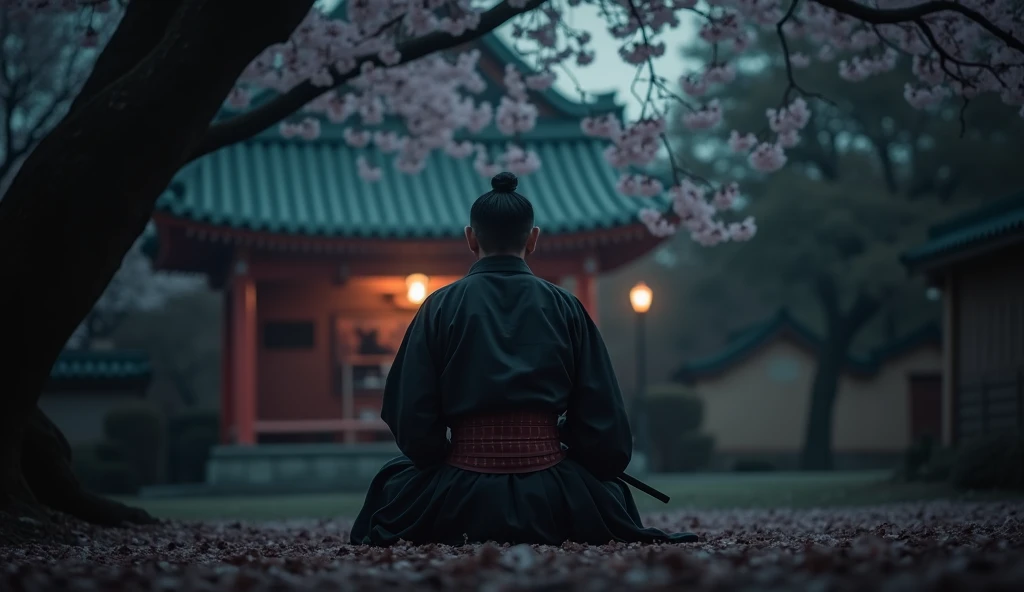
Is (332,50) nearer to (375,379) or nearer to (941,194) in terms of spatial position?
(375,379)

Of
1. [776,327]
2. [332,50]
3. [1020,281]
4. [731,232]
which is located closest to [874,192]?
[776,327]

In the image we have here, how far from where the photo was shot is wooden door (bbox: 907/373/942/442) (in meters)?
28.1

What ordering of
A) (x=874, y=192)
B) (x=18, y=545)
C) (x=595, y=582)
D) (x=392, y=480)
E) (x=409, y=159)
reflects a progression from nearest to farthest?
(x=595, y=582)
(x=392, y=480)
(x=18, y=545)
(x=409, y=159)
(x=874, y=192)

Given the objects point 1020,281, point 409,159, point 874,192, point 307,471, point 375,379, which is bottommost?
point 307,471

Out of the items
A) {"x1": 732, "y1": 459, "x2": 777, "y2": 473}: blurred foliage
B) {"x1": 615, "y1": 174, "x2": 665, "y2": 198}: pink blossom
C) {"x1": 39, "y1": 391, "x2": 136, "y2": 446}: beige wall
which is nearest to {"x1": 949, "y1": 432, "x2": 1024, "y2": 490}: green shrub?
{"x1": 615, "y1": 174, "x2": 665, "y2": 198}: pink blossom

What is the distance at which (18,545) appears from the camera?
5.63 meters

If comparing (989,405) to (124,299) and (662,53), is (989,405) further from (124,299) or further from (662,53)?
(124,299)

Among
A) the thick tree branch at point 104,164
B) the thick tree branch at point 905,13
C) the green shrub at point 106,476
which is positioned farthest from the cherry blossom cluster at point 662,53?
the green shrub at point 106,476

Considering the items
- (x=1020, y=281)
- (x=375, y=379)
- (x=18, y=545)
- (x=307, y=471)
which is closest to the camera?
(x=18, y=545)

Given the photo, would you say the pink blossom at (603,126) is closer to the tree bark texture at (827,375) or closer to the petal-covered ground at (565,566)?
the petal-covered ground at (565,566)

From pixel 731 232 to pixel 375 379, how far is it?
970 cm

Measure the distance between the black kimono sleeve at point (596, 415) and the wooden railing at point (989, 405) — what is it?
8998 mm

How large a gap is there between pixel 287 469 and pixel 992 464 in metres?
9.67

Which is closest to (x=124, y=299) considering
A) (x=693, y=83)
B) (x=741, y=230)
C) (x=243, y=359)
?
(x=243, y=359)
